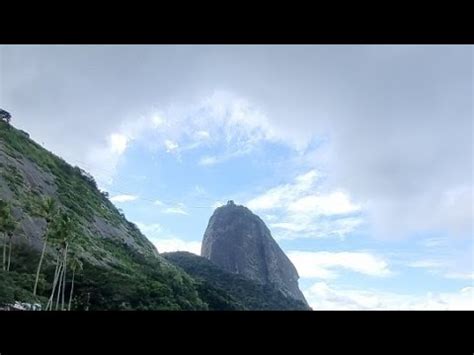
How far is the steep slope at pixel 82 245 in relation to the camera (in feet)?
84.5

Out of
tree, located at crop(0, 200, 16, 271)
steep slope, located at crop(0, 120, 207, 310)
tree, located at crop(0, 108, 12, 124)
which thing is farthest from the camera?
tree, located at crop(0, 108, 12, 124)

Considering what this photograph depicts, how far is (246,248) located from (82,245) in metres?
42.5

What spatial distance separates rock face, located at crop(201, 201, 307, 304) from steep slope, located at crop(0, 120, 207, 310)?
26.0 meters

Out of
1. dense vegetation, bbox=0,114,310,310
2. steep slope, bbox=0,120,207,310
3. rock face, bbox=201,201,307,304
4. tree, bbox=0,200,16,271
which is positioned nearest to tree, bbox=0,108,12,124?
dense vegetation, bbox=0,114,310,310

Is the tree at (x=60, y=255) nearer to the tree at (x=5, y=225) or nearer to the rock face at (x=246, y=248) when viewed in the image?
the tree at (x=5, y=225)

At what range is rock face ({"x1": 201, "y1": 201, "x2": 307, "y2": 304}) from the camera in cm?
7162

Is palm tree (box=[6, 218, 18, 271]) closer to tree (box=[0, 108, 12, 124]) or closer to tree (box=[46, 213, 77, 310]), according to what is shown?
tree (box=[46, 213, 77, 310])

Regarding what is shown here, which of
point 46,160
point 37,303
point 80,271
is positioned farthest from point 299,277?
point 37,303

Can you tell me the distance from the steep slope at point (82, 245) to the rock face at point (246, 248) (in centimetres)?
2605

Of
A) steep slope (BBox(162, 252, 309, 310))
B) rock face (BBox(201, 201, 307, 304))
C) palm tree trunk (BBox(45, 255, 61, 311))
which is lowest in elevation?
palm tree trunk (BBox(45, 255, 61, 311))
